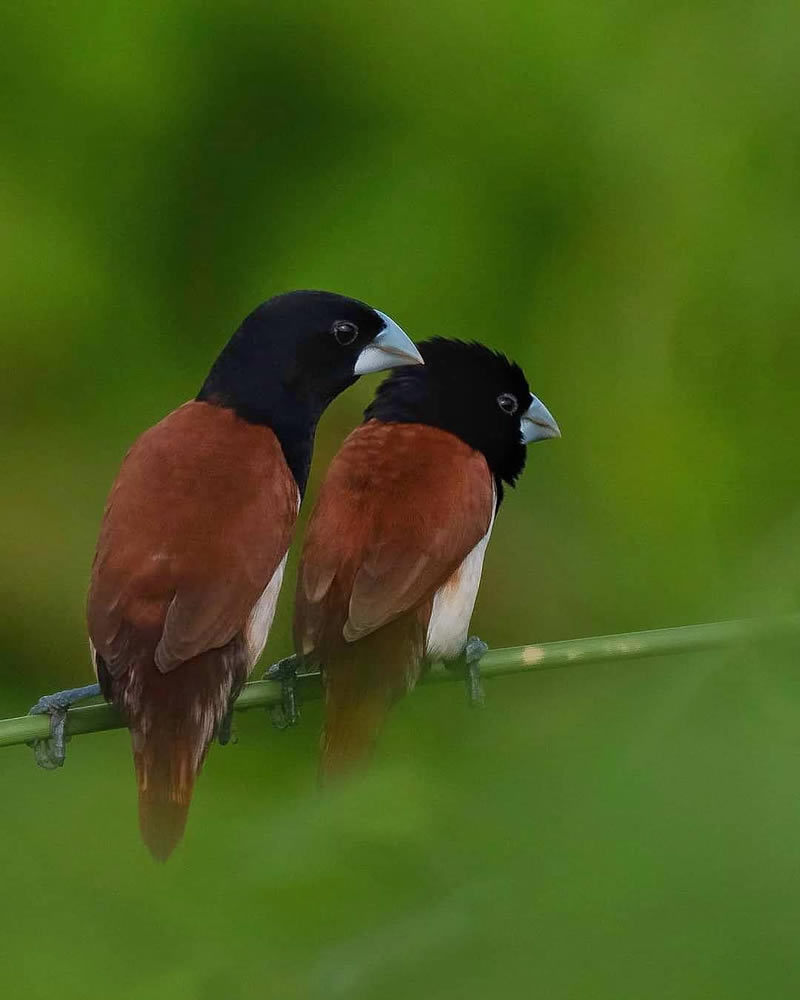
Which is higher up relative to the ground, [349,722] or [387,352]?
[387,352]

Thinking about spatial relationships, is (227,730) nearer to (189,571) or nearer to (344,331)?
(189,571)

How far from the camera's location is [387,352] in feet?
3.33

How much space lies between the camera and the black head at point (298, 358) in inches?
37.3

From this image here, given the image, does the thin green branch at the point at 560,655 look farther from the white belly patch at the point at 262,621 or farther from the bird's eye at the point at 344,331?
the bird's eye at the point at 344,331

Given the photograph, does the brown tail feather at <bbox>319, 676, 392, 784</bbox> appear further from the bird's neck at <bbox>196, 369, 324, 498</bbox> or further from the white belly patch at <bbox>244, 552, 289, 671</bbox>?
the bird's neck at <bbox>196, 369, 324, 498</bbox>

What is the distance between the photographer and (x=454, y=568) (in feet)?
3.21

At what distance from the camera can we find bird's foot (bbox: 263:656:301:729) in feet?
2.47

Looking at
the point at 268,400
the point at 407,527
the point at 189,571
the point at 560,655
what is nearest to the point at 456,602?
the point at 407,527

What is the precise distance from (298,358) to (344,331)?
4 cm

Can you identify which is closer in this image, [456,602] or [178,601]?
[178,601]

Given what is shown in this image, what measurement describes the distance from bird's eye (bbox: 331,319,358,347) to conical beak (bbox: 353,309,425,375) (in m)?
0.02

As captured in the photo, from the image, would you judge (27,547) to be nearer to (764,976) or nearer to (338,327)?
(338,327)

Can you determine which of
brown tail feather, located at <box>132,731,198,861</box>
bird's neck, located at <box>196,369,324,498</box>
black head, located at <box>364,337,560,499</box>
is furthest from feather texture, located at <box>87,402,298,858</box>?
black head, located at <box>364,337,560,499</box>

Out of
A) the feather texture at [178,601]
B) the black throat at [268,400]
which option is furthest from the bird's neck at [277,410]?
the feather texture at [178,601]
